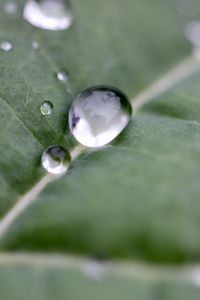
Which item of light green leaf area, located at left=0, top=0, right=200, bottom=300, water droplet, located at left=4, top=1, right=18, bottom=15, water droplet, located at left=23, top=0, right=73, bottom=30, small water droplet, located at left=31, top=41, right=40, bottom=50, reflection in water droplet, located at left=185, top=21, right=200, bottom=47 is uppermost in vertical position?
reflection in water droplet, located at left=185, top=21, right=200, bottom=47

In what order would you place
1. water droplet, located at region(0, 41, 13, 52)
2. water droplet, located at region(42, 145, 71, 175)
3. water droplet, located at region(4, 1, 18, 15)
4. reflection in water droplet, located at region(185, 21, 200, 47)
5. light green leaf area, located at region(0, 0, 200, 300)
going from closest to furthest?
light green leaf area, located at region(0, 0, 200, 300) < water droplet, located at region(42, 145, 71, 175) < water droplet, located at region(0, 41, 13, 52) < water droplet, located at region(4, 1, 18, 15) < reflection in water droplet, located at region(185, 21, 200, 47)

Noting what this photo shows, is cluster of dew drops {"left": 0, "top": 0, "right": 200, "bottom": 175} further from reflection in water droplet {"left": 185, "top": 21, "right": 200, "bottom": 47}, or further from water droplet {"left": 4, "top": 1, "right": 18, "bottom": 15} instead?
reflection in water droplet {"left": 185, "top": 21, "right": 200, "bottom": 47}

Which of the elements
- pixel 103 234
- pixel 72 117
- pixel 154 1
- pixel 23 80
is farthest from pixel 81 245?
pixel 154 1

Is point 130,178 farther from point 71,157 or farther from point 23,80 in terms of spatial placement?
point 23,80

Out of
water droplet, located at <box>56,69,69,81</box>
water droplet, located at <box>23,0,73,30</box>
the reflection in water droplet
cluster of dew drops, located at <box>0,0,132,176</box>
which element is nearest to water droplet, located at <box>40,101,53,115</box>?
cluster of dew drops, located at <box>0,0,132,176</box>

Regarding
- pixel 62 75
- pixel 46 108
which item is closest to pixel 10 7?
pixel 62 75

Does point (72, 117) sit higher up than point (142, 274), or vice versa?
point (72, 117)
